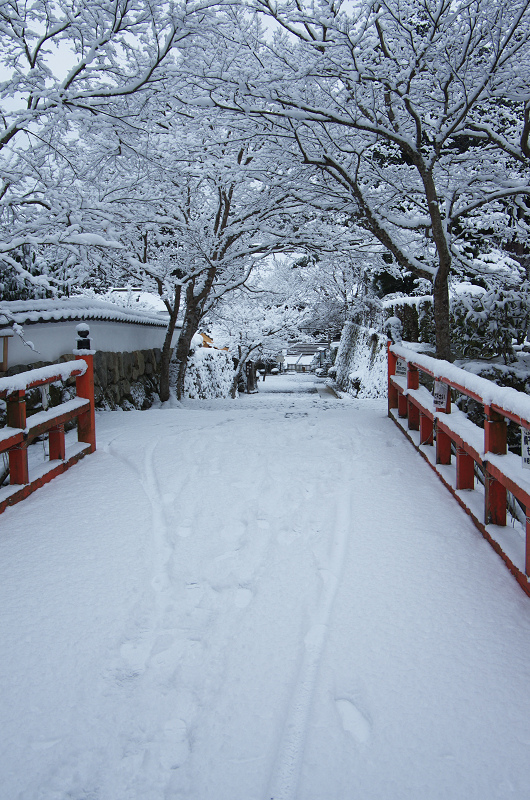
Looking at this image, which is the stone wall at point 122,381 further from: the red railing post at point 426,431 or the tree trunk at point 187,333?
the red railing post at point 426,431

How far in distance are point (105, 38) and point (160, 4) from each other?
59cm

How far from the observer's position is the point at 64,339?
6.48 meters

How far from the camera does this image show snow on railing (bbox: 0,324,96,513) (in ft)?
11.1

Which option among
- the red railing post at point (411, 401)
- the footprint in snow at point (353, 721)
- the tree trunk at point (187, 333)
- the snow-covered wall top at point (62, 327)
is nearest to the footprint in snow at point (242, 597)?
the footprint in snow at point (353, 721)

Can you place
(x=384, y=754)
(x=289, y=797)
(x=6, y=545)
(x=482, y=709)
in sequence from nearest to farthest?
(x=289, y=797) → (x=384, y=754) → (x=482, y=709) → (x=6, y=545)

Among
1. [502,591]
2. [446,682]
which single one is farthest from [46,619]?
[502,591]

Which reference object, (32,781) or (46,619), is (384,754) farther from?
(46,619)

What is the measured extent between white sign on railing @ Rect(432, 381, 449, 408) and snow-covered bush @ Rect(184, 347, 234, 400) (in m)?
9.41

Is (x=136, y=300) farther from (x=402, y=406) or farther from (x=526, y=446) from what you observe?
(x=526, y=446)

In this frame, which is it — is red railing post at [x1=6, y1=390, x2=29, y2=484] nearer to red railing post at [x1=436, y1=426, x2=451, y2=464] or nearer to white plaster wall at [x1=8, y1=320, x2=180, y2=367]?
white plaster wall at [x1=8, y1=320, x2=180, y2=367]

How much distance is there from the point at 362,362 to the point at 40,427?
13580mm

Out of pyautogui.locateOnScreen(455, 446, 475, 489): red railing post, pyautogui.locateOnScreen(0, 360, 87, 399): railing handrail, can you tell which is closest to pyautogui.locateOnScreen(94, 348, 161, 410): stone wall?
pyautogui.locateOnScreen(0, 360, 87, 399): railing handrail

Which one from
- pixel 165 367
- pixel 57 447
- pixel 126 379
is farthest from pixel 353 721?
pixel 165 367

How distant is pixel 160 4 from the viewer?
4.46m
